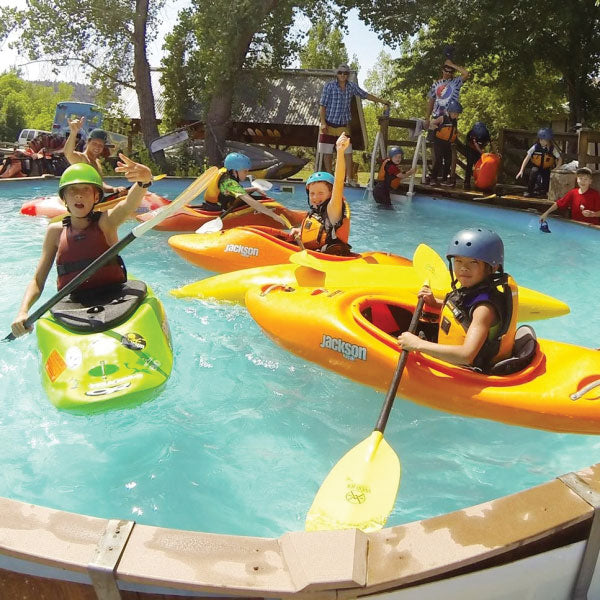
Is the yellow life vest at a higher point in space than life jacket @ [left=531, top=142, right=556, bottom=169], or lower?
higher

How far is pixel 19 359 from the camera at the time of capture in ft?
13.9

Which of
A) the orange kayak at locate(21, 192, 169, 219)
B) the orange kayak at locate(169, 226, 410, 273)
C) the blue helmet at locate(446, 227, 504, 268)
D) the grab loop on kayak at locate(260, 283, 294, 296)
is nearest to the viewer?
the blue helmet at locate(446, 227, 504, 268)

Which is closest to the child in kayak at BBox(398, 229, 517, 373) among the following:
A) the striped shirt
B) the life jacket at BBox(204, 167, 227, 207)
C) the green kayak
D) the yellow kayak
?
the yellow kayak

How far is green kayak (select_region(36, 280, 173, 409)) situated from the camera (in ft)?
9.82

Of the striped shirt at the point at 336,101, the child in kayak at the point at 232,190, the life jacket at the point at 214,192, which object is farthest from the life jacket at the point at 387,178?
the life jacket at the point at 214,192

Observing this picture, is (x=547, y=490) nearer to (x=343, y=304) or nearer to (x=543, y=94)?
(x=343, y=304)

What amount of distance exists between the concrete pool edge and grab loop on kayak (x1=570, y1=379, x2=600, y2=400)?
1.33 m

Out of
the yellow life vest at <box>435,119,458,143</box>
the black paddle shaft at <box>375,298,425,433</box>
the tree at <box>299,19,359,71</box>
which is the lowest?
the black paddle shaft at <box>375,298,425,433</box>

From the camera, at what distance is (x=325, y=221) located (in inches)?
207

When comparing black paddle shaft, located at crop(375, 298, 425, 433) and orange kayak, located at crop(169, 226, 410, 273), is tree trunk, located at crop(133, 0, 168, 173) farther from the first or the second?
black paddle shaft, located at crop(375, 298, 425, 433)

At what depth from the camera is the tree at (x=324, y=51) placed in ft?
96.4

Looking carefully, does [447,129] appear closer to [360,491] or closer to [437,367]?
[437,367]

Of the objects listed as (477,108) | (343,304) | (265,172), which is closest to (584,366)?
(343,304)

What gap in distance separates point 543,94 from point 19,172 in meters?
11.8
